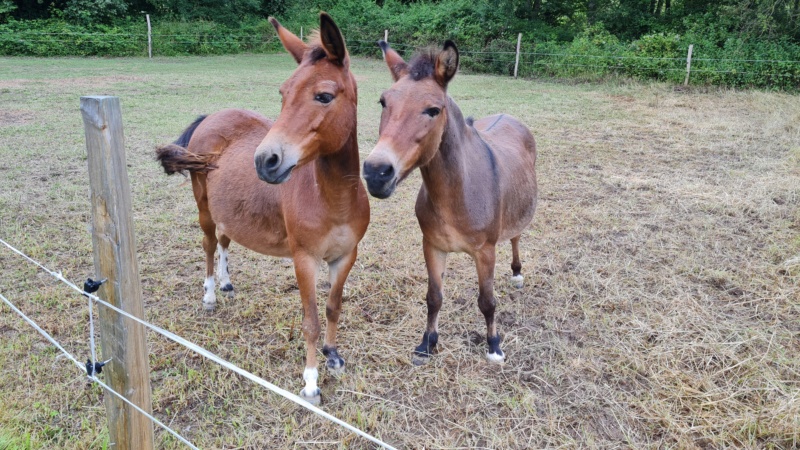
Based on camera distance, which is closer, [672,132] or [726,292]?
[726,292]

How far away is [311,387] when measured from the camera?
2848 mm

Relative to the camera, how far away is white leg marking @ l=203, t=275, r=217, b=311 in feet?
12.4

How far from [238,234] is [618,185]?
539 cm

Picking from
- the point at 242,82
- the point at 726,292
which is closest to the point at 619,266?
the point at 726,292

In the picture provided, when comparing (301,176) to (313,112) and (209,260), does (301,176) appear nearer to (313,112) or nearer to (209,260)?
(313,112)

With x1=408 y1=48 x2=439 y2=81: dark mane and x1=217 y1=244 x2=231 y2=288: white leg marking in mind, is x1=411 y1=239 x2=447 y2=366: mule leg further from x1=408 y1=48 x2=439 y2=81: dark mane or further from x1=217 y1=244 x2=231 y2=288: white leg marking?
x1=217 y1=244 x2=231 y2=288: white leg marking

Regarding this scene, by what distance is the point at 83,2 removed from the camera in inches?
885

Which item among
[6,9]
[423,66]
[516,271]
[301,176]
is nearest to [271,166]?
[301,176]

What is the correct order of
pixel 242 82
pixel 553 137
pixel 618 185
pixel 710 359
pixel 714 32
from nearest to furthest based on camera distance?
pixel 710 359 → pixel 618 185 → pixel 553 137 → pixel 242 82 → pixel 714 32

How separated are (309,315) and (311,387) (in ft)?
1.43

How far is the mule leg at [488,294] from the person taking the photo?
2.99m

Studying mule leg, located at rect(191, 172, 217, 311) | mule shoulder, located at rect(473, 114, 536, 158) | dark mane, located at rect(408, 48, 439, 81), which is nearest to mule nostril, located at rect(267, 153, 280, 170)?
dark mane, located at rect(408, 48, 439, 81)

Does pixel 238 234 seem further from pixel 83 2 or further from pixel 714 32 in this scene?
pixel 83 2

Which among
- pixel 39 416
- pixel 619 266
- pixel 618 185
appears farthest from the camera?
pixel 618 185
